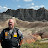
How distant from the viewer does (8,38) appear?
4168 mm

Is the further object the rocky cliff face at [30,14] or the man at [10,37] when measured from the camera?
the rocky cliff face at [30,14]

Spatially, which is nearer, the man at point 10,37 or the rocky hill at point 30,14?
the man at point 10,37

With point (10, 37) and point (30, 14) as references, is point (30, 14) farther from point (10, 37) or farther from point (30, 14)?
point (10, 37)

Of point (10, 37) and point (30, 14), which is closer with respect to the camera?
point (10, 37)

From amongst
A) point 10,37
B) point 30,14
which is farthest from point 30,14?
point 10,37

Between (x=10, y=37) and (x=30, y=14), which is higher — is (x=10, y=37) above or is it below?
below

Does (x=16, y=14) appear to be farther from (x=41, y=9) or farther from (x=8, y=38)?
(x=8, y=38)

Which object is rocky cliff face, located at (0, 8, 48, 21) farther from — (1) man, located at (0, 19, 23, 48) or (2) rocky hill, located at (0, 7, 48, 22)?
(1) man, located at (0, 19, 23, 48)

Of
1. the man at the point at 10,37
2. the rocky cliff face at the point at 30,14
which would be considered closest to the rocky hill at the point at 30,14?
the rocky cliff face at the point at 30,14

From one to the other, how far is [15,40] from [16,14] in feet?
387

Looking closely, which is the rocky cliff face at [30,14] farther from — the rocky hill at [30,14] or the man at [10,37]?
the man at [10,37]

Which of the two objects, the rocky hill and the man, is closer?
the man

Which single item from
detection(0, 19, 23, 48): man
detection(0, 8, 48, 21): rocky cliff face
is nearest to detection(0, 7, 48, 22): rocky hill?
detection(0, 8, 48, 21): rocky cliff face

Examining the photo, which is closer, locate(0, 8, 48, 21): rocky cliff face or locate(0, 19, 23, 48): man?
locate(0, 19, 23, 48): man
